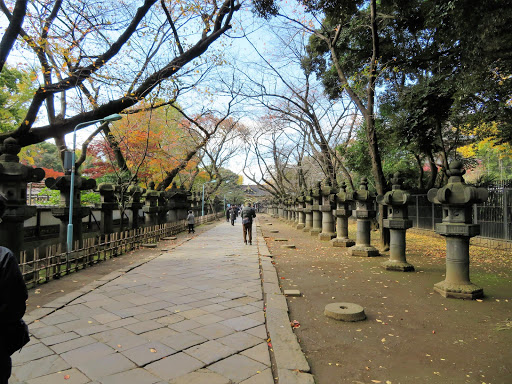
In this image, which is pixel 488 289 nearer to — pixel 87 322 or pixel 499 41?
pixel 499 41

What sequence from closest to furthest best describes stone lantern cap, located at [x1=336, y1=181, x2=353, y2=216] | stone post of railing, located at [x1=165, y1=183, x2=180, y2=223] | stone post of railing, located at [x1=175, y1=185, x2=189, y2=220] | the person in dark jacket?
the person in dark jacket → stone lantern cap, located at [x1=336, y1=181, x2=353, y2=216] → stone post of railing, located at [x1=165, y1=183, x2=180, y2=223] → stone post of railing, located at [x1=175, y1=185, x2=189, y2=220]

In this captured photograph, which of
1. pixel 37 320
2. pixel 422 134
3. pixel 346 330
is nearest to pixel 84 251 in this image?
pixel 37 320

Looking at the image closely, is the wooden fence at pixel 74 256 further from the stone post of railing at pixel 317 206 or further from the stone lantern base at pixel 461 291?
the stone post of railing at pixel 317 206

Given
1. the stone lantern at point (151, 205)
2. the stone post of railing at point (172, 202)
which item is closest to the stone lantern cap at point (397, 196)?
the stone lantern at point (151, 205)

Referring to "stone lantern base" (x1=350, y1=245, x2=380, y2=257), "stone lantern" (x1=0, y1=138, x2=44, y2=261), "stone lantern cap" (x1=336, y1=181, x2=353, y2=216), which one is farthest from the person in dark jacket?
"stone lantern cap" (x1=336, y1=181, x2=353, y2=216)

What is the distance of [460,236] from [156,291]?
5555mm

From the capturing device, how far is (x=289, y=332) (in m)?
3.93

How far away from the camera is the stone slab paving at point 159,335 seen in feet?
9.70

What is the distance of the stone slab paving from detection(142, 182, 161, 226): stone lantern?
324 inches

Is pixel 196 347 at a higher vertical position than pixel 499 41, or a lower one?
lower

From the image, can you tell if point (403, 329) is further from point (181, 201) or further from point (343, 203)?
point (181, 201)

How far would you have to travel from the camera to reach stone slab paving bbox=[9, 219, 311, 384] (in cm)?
296

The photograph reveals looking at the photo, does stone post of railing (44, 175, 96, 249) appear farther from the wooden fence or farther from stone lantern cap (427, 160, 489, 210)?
stone lantern cap (427, 160, 489, 210)

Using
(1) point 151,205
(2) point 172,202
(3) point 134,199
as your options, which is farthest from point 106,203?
(2) point 172,202
